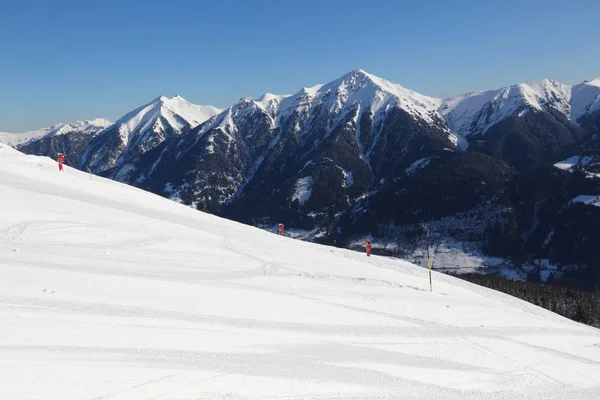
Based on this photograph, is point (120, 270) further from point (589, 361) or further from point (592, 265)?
A: point (592, 265)

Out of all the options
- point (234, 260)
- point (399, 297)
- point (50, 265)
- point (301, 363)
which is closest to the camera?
point (301, 363)

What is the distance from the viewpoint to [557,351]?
20.2 metres

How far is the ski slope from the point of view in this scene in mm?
12836

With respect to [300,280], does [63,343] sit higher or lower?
lower

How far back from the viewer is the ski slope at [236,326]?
1284 cm

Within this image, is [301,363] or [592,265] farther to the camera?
[592,265]

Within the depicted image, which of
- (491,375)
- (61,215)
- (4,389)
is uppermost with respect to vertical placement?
(61,215)

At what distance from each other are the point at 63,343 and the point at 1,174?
34.8m

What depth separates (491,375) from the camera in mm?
16047

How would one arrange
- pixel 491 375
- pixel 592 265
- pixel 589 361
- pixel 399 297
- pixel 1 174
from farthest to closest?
pixel 592 265
pixel 1 174
pixel 399 297
pixel 589 361
pixel 491 375

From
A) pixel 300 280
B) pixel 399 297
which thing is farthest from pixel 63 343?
pixel 399 297

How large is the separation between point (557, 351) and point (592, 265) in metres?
185

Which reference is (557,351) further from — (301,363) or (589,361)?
(301,363)

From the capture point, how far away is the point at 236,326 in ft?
57.6
